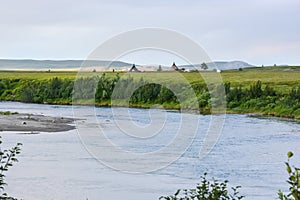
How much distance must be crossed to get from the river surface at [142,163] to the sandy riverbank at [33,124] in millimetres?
1221

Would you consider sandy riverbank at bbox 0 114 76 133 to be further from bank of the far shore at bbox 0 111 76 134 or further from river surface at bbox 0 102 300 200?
river surface at bbox 0 102 300 200

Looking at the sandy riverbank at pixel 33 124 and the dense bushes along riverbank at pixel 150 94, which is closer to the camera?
the sandy riverbank at pixel 33 124

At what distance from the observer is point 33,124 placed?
3241cm

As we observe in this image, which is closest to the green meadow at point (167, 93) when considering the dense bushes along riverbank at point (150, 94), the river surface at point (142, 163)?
the dense bushes along riverbank at point (150, 94)

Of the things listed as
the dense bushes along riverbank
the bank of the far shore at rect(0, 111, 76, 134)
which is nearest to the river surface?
the bank of the far shore at rect(0, 111, 76, 134)

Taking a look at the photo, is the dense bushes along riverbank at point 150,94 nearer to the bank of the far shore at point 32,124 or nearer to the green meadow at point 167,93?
the green meadow at point 167,93

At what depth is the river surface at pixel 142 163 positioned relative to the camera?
15.2 meters

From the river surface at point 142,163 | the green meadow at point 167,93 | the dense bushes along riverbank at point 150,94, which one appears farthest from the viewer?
the green meadow at point 167,93

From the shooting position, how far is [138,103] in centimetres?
5406

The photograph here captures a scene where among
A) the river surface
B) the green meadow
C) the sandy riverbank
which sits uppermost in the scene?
the green meadow

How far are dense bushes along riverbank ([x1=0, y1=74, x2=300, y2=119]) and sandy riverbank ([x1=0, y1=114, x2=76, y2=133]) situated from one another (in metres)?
14.9

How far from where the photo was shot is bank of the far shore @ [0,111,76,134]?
30469mm

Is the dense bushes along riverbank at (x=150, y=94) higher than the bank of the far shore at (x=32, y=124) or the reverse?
higher

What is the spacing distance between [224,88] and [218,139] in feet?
80.2
